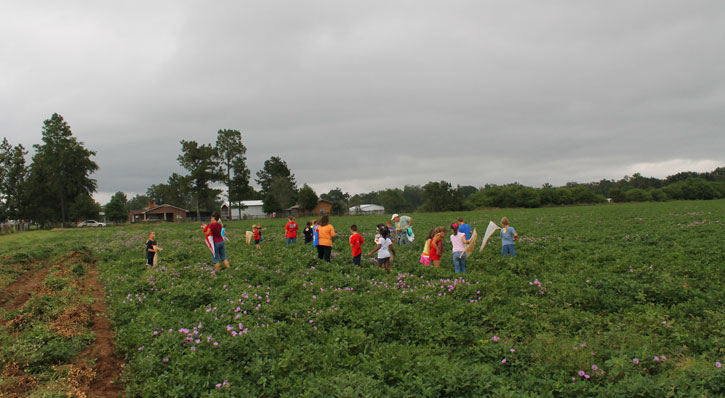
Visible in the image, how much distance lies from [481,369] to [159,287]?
351 inches

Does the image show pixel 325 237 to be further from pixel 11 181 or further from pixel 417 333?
pixel 11 181

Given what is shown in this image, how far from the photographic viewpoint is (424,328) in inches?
283

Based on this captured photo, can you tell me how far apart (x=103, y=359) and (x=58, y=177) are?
77.8 m

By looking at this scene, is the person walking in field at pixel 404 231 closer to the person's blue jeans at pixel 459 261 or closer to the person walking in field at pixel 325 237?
the person walking in field at pixel 325 237

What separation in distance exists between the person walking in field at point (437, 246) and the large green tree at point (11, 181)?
87270mm

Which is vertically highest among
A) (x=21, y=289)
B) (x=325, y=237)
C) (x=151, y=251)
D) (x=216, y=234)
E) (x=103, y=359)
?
(x=216, y=234)

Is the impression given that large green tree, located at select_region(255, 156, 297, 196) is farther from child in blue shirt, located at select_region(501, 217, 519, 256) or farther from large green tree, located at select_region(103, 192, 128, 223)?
child in blue shirt, located at select_region(501, 217, 519, 256)

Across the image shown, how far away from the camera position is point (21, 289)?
12.4m

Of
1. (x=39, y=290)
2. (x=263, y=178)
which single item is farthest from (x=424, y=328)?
(x=263, y=178)

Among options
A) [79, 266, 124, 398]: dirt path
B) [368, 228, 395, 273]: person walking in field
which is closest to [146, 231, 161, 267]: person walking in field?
[79, 266, 124, 398]: dirt path

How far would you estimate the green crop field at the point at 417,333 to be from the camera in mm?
5282

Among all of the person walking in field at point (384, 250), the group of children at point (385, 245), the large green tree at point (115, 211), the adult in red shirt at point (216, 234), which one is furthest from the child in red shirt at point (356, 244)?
the large green tree at point (115, 211)

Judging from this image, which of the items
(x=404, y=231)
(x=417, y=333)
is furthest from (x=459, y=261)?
(x=404, y=231)

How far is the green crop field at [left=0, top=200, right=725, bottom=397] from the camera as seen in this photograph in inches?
208
